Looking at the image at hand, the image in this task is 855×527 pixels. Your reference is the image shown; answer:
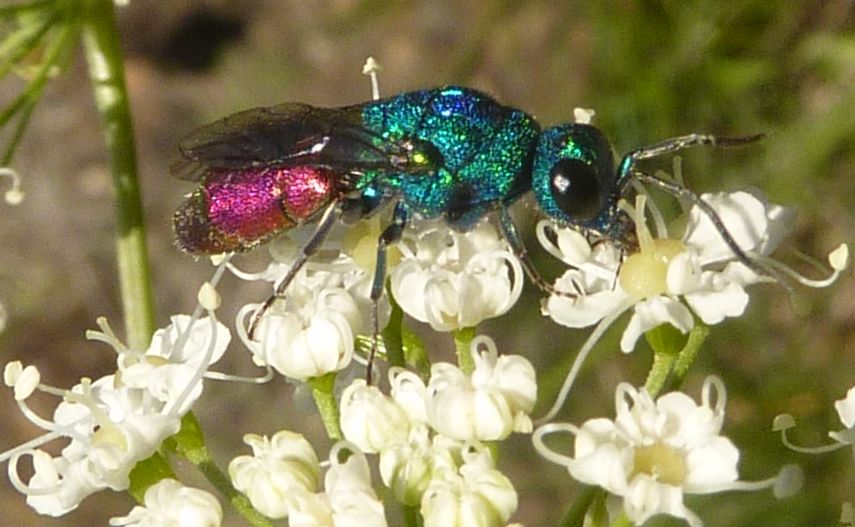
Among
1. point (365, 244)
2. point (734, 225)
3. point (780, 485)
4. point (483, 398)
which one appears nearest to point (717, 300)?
point (734, 225)

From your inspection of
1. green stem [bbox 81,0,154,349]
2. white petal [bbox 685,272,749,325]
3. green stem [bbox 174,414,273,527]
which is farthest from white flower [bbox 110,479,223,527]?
white petal [bbox 685,272,749,325]

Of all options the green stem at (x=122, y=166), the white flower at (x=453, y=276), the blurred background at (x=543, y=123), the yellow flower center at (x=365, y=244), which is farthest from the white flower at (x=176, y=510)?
the blurred background at (x=543, y=123)

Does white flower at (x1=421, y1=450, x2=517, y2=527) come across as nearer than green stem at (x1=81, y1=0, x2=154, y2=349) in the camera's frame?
Yes

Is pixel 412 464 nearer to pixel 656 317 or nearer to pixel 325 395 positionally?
pixel 325 395

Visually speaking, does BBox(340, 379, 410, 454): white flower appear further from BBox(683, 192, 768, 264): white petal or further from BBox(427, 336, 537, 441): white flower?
BBox(683, 192, 768, 264): white petal

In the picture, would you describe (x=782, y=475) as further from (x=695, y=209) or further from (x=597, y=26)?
(x=597, y=26)

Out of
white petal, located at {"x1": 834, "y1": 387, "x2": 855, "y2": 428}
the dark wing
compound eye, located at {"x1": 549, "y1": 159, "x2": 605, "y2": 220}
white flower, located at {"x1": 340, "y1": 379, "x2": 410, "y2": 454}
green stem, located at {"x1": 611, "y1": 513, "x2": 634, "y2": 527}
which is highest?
the dark wing

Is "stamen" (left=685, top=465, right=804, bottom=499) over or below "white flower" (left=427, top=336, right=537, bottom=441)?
below
